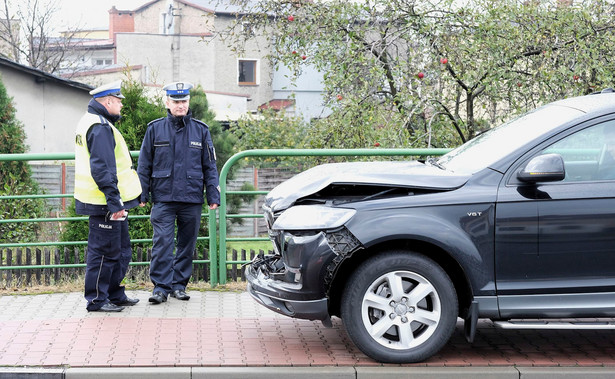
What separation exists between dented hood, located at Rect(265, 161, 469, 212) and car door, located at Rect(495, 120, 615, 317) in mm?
445

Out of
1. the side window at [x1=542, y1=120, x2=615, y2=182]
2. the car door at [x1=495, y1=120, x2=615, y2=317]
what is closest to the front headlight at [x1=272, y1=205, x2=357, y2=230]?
the car door at [x1=495, y1=120, x2=615, y2=317]

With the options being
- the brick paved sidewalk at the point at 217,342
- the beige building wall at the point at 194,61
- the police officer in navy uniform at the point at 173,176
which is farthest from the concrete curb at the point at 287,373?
the beige building wall at the point at 194,61

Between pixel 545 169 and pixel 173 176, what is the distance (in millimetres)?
3332

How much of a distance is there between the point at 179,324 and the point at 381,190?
2.07 m

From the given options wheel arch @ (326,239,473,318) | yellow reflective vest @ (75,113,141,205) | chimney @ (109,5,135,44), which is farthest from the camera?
chimney @ (109,5,135,44)

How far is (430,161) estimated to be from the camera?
6789mm

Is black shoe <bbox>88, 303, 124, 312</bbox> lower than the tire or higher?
lower

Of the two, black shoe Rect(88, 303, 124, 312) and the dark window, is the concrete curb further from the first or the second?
the dark window

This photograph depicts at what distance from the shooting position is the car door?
541 cm

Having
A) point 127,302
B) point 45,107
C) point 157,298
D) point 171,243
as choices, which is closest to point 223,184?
point 171,243

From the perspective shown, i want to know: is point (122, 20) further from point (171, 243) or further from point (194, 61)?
point (171, 243)

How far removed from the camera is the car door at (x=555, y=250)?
541 centimetres

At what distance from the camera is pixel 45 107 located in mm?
26938

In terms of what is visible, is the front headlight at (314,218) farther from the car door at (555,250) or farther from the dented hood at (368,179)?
the car door at (555,250)
